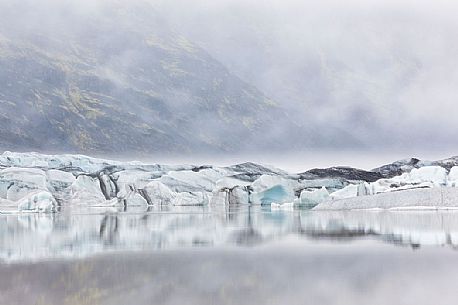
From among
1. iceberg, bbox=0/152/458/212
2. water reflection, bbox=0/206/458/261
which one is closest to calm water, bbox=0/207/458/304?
water reflection, bbox=0/206/458/261

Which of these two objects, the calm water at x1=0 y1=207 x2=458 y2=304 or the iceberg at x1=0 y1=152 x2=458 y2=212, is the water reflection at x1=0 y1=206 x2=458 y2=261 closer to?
the calm water at x1=0 y1=207 x2=458 y2=304

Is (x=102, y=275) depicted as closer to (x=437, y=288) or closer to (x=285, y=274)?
(x=285, y=274)

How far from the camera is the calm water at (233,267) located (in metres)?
4.61

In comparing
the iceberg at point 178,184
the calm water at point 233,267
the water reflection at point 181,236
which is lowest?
the calm water at point 233,267

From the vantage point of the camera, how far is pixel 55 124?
34.2m

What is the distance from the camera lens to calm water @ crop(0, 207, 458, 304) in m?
4.61

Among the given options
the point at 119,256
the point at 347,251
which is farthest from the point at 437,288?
the point at 119,256

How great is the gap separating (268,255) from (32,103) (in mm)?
28981

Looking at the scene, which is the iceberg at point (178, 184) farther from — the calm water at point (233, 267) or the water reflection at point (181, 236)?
the calm water at point (233, 267)

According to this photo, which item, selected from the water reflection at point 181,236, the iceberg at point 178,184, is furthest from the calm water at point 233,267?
the iceberg at point 178,184

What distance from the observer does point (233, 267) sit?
6094 mm

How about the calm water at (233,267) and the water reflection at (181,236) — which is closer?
the calm water at (233,267)

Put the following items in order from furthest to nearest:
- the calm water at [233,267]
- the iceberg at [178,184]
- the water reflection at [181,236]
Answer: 1. the iceberg at [178,184]
2. the water reflection at [181,236]
3. the calm water at [233,267]

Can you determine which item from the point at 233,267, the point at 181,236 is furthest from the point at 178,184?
the point at 233,267
